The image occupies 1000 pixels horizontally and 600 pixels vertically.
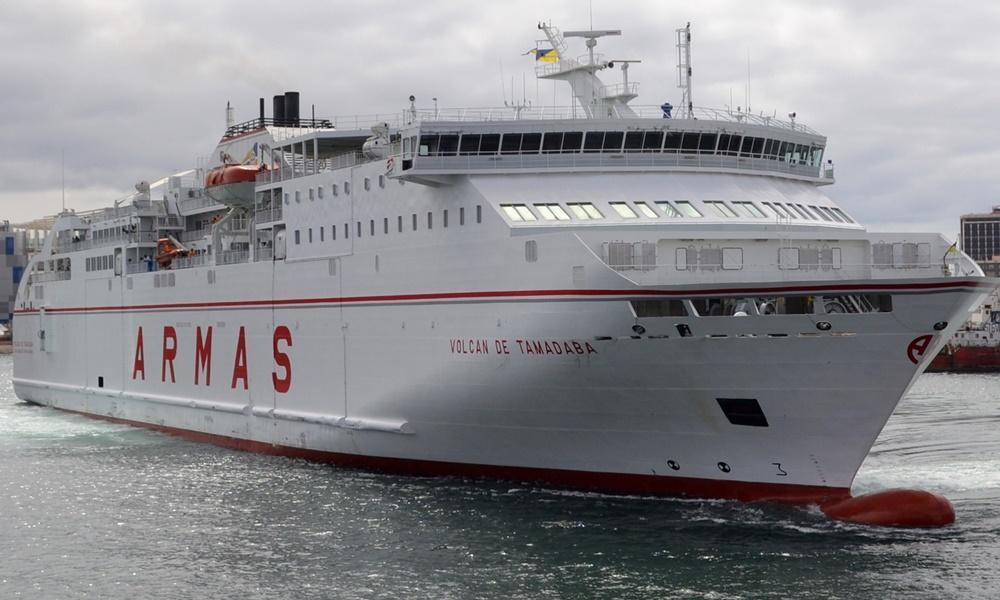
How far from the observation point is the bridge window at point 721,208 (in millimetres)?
22953

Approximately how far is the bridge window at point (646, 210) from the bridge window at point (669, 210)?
0.71ft

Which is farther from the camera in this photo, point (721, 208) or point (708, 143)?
point (708, 143)

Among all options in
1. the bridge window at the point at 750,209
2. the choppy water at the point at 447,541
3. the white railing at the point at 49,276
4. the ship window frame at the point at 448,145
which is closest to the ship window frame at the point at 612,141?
the bridge window at the point at 750,209

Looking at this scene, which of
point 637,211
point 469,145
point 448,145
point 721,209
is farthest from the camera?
point 469,145

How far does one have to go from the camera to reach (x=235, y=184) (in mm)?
32406

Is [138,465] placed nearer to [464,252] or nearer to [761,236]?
[464,252]

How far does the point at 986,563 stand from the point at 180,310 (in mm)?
23748

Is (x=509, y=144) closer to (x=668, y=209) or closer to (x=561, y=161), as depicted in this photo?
(x=561, y=161)

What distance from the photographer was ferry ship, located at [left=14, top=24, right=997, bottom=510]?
19.7 meters

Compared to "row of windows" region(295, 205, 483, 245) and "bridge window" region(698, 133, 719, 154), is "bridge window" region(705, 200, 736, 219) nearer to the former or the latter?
"bridge window" region(698, 133, 719, 154)

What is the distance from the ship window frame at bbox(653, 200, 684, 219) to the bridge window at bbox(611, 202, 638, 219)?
0.57 m

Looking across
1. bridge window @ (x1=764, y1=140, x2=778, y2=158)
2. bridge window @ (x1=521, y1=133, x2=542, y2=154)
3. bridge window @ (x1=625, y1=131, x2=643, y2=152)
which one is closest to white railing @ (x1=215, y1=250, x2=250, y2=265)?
bridge window @ (x1=521, y1=133, x2=542, y2=154)

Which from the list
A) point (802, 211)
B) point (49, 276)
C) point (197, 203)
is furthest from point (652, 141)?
point (49, 276)

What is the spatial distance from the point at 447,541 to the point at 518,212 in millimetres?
6397
